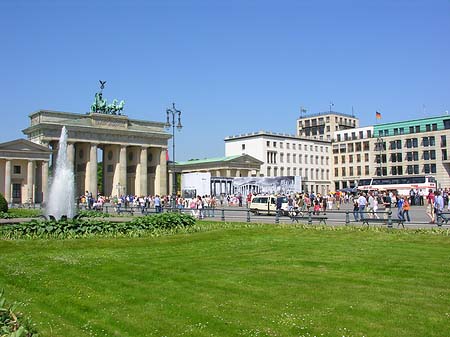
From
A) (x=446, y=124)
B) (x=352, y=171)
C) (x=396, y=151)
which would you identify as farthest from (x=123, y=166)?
(x=446, y=124)

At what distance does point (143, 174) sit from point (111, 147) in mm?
8587

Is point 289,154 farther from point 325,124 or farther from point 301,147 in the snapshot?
point 325,124

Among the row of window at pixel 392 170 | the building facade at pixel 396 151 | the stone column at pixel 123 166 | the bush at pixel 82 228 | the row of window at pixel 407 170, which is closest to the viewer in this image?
the bush at pixel 82 228

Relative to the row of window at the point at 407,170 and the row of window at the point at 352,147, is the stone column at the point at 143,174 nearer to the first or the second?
the row of window at the point at 407,170

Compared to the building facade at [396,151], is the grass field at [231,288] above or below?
below

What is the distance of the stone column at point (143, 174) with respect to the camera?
106m

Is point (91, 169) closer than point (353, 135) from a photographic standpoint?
Yes

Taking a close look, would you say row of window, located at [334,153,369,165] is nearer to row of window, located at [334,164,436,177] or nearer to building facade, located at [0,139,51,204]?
row of window, located at [334,164,436,177]

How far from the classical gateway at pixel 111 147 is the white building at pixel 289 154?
28421 mm

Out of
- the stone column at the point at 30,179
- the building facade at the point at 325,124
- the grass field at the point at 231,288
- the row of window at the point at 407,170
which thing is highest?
the building facade at the point at 325,124

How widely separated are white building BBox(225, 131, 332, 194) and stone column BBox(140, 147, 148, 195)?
33759mm

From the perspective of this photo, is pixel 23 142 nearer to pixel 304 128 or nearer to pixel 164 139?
pixel 164 139

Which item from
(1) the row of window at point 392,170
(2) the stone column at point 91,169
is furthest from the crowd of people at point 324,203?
(1) the row of window at point 392,170

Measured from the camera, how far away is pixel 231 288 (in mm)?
11828
